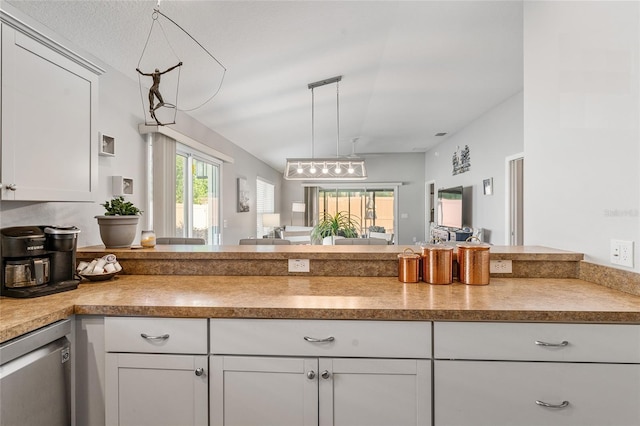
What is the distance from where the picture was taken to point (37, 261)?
156 cm

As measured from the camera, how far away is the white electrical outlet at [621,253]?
1.49m

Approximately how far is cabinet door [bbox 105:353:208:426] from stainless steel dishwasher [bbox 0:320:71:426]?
16cm

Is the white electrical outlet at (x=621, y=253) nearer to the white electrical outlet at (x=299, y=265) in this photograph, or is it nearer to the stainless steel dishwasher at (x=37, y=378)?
the white electrical outlet at (x=299, y=265)

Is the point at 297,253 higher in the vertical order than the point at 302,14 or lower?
lower

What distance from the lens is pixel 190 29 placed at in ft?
7.95

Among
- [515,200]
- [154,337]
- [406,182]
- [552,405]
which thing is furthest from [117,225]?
[406,182]

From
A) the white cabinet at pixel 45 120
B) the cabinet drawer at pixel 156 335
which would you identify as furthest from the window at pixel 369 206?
the cabinet drawer at pixel 156 335

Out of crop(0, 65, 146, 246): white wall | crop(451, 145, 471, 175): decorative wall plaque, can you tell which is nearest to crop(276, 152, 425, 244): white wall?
crop(451, 145, 471, 175): decorative wall plaque

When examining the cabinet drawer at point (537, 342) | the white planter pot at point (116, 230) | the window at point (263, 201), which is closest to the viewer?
the cabinet drawer at point (537, 342)

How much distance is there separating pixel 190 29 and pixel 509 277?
262 cm

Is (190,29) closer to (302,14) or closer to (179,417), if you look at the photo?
(302,14)

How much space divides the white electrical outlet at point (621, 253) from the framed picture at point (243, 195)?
529cm

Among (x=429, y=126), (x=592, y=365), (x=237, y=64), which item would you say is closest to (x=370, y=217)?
(x=429, y=126)

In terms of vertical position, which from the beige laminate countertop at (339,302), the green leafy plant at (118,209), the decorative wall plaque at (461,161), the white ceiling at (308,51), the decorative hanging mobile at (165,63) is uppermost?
the white ceiling at (308,51)
